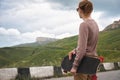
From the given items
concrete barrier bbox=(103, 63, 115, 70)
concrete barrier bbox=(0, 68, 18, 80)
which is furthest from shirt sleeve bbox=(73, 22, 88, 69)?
concrete barrier bbox=(103, 63, 115, 70)

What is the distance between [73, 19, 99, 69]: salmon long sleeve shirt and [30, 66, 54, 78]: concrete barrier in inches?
440

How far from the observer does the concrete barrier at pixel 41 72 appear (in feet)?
53.0

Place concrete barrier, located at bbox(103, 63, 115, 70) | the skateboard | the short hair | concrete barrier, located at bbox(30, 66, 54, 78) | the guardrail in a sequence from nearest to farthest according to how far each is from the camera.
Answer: the skateboard → the short hair → the guardrail → concrete barrier, located at bbox(30, 66, 54, 78) → concrete barrier, located at bbox(103, 63, 115, 70)

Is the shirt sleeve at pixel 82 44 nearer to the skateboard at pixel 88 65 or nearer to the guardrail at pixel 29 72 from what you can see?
the skateboard at pixel 88 65

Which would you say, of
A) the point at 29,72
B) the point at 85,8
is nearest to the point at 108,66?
the point at 29,72

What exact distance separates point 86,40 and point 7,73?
1030 centimetres

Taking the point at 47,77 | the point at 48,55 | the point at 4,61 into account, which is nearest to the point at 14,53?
the point at 4,61

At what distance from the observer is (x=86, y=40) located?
4.92 metres

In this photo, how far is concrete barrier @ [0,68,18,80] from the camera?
14.6 m

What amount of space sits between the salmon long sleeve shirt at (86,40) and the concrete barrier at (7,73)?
32.3 ft

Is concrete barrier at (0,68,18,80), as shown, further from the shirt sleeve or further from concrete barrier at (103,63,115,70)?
concrete barrier at (103,63,115,70)

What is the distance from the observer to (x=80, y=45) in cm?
492

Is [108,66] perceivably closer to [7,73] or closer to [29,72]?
[29,72]

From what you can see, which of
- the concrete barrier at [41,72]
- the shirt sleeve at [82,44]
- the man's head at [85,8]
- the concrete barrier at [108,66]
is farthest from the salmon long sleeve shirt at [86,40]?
the concrete barrier at [108,66]
